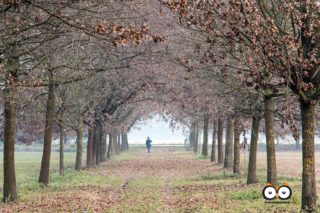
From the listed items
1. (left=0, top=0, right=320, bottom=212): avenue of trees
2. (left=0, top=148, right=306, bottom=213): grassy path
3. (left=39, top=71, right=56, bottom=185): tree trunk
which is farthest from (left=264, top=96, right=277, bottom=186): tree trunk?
(left=39, top=71, right=56, bottom=185): tree trunk

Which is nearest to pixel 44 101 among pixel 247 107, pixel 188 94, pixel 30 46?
pixel 188 94

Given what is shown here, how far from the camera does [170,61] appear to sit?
85.3ft

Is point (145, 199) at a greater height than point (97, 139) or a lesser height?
lesser

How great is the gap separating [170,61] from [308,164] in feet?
41.1

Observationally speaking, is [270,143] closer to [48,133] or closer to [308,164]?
[308,164]

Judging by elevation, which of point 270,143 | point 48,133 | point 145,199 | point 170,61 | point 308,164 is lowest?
point 145,199

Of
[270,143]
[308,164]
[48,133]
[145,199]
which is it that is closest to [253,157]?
[270,143]

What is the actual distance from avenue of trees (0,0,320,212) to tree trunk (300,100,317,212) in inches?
1.0

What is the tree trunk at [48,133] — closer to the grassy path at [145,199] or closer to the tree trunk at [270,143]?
the grassy path at [145,199]

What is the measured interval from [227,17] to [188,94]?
21221 mm

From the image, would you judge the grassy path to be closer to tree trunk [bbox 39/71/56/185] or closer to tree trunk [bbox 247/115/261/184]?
tree trunk [bbox 39/71/56/185]

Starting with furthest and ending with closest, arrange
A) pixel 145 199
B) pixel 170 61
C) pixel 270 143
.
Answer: pixel 170 61 < pixel 270 143 < pixel 145 199

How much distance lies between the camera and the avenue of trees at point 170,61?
12.2 meters

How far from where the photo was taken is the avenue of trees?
481 inches
